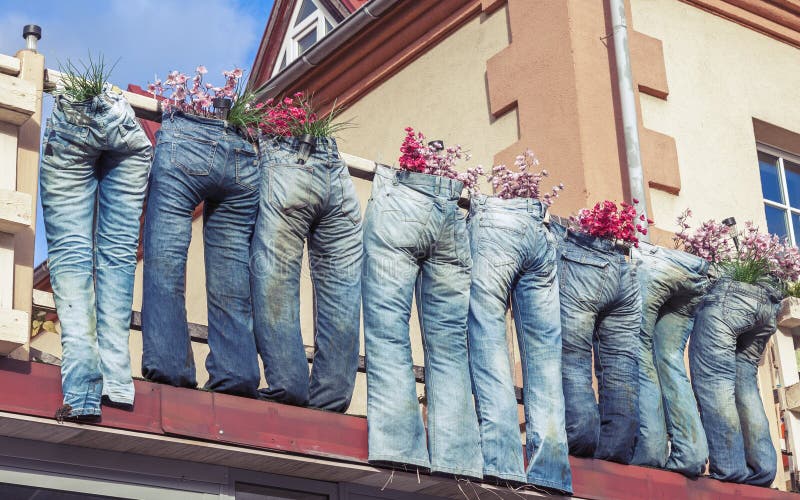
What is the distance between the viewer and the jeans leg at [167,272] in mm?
7289

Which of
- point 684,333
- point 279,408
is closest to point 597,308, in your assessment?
point 684,333

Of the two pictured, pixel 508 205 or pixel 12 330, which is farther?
pixel 508 205

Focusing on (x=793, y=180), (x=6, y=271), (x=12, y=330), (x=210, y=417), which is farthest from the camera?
(x=793, y=180)

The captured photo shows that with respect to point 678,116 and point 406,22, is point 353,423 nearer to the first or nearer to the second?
point 678,116

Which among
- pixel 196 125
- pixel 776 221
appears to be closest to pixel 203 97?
pixel 196 125

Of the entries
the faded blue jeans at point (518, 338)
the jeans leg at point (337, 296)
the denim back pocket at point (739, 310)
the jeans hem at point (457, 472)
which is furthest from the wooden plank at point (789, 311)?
the jeans leg at point (337, 296)

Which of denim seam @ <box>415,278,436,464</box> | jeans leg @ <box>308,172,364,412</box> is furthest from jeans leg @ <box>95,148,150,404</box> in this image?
denim seam @ <box>415,278,436,464</box>

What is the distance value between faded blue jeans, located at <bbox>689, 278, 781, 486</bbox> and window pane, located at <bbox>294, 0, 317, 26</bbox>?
270 inches

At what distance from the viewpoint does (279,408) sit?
749 cm

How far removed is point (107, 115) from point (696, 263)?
415 centimetres

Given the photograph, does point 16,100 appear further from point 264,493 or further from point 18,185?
point 264,493

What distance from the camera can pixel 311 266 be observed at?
810 centimetres

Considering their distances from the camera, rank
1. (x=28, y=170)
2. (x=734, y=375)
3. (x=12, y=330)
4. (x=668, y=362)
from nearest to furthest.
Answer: (x=12, y=330), (x=28, y=170), (x=668, y=362), (x=734, y=375)

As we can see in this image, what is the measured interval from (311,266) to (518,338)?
1438mm
